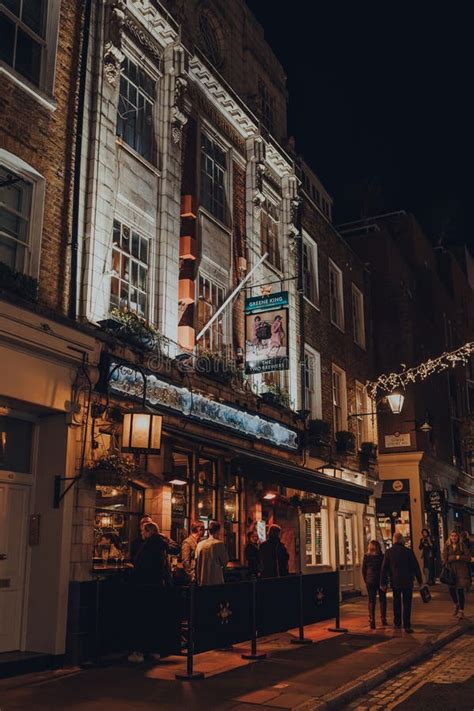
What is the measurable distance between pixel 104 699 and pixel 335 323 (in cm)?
1699

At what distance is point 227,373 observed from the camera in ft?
50.3

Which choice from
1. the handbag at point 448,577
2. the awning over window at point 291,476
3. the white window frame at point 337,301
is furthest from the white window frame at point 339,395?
the handbag at point 448,577

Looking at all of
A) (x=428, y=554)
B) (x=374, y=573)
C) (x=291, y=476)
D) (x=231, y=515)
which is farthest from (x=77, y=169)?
(x=428, y=554)

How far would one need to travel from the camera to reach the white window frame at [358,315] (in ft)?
84.0

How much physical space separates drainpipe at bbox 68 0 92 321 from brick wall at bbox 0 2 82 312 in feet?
0.32

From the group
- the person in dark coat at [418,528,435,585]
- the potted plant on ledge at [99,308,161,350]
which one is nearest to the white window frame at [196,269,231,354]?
the potted plant on ledge at [99,308,161,350]

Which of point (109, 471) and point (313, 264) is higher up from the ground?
point (313, 264)

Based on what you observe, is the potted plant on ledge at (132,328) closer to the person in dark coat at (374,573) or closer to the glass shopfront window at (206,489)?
the glass shopfront window at (206,489)

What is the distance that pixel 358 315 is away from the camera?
1024 inches

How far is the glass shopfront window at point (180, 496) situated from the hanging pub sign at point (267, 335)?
2579 millimetres

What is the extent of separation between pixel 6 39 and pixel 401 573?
11418mm

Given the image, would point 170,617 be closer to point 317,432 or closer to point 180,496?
point 180,496

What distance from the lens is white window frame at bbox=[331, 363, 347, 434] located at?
22.6m

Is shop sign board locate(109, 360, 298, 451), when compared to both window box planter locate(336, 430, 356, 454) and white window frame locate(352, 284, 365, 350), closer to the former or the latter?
window box planter locate(336, 430, 356, 454)
